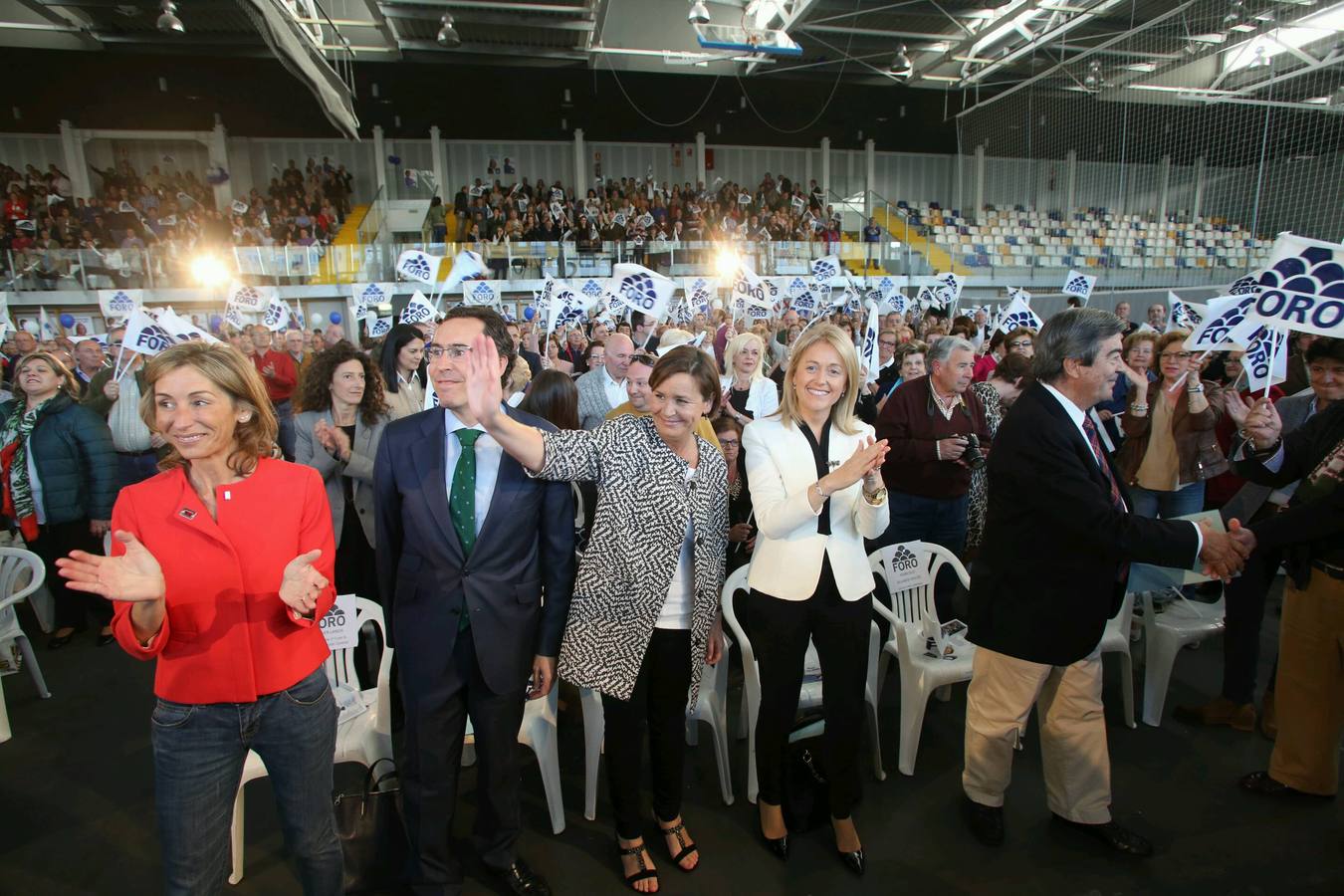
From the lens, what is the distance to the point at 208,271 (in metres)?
13.5

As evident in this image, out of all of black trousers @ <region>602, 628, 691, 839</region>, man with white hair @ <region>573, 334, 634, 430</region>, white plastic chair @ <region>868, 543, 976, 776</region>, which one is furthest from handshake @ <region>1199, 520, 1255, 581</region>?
man with white hair @ <region>573, 334, 634, 430</region>

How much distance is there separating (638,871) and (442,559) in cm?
134

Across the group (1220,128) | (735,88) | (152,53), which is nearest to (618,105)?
(735,88)

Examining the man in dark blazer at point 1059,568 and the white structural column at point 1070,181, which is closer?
the man in dark blazer at point 1059,568

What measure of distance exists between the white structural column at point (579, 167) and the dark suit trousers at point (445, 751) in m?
20.5

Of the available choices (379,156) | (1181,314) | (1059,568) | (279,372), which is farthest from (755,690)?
(379,156)

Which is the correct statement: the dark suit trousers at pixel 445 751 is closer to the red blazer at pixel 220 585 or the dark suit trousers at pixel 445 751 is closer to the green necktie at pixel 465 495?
the green necktie at pixel 465 495

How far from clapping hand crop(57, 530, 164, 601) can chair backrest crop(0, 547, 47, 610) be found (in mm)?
2632

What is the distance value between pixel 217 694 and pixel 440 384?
941 millimetres

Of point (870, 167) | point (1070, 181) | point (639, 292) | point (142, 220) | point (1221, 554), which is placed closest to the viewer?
point (1221, 554)

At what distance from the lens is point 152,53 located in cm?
1561

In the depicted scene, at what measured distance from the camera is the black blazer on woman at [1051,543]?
218cm

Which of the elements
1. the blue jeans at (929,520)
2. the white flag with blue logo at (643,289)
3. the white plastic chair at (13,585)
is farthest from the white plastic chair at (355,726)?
the white flag with blue logo at (643,289)

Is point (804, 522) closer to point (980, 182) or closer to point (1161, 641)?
point (1161, 641)
